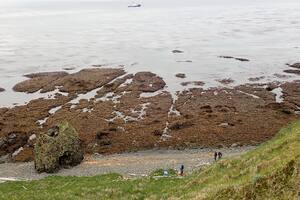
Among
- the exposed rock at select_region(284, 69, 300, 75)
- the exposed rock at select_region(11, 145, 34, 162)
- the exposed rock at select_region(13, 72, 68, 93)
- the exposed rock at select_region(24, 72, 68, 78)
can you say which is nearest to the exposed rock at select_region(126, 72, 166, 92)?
the exposed rock at select_region(13, 72, 68, 93)

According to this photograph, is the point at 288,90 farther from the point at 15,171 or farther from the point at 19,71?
the point at 19,71

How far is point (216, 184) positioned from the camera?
A: 71.7ft

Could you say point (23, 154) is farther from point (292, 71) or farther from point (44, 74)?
point (292, 71)

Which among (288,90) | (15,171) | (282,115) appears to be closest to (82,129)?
(15,171)

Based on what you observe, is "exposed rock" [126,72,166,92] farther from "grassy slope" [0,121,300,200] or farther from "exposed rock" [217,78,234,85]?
"grassy slope" [0,121,300,200]

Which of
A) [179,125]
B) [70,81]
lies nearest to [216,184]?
[179,125]

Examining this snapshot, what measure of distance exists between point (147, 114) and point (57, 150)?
19289 mm

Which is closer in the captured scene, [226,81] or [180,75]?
[226,81]

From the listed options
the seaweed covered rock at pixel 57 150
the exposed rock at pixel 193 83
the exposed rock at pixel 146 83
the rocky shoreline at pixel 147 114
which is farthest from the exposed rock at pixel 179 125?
the exposed rock at pixel 193 83

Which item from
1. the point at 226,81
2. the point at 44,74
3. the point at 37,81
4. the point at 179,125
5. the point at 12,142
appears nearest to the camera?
the point at 12,142

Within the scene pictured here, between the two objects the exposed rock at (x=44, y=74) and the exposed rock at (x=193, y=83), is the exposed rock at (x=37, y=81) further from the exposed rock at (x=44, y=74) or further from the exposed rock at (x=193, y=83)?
the exposed rock at (x=193, y=83)

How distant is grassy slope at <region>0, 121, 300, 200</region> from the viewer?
16.6 meters

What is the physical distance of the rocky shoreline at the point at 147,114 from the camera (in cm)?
5412

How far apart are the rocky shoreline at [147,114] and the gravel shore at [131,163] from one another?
1552mm
